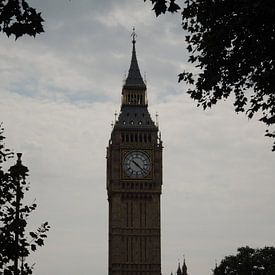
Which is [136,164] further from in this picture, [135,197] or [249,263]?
[249,263]

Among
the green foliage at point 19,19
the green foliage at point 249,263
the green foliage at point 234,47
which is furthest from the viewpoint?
the green foliage at point 249,263

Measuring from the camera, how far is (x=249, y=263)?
9481 cm

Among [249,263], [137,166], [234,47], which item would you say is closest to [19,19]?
[234,47]

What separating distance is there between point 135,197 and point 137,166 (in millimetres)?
3492

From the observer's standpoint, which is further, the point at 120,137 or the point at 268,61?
the point at 120,137

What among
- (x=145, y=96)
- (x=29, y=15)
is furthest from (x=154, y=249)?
(x=29, y=15)

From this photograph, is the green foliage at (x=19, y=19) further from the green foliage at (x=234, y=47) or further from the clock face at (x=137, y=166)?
the clock face at (x=137, y=166)

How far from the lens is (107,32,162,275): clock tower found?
303ft

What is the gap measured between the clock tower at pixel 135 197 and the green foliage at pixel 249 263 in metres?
8.81

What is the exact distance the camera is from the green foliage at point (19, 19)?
1221 centimetres

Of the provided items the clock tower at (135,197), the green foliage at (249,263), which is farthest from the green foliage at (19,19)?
the green foliage at (249,263)

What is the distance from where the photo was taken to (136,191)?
93375 millimetres

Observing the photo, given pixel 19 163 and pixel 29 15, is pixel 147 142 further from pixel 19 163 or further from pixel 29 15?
pixel 29 15

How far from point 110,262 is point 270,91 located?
7450 cm
